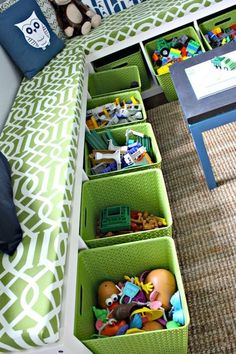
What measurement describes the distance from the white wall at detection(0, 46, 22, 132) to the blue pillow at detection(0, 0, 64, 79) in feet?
0.17

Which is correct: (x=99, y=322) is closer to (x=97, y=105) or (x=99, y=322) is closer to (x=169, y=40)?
(x=97, y=105)

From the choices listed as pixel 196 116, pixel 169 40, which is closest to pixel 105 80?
pixel 169 40

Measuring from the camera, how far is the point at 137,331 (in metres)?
1.12

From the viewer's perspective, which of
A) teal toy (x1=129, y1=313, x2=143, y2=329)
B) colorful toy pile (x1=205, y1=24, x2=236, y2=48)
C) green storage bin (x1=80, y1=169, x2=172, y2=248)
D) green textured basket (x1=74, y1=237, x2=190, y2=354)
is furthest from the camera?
colorful toy pile (x1=205, y1=24, x2=236, y2=48)

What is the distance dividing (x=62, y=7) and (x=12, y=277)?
1.90 m

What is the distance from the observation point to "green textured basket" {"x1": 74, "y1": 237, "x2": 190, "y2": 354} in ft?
3.50

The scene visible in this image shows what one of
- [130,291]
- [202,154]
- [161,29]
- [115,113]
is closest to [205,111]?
[202,154]

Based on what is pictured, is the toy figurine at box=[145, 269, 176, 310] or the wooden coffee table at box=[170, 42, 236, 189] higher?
the wooden coffee table at box=[170, 42, 236, 189]

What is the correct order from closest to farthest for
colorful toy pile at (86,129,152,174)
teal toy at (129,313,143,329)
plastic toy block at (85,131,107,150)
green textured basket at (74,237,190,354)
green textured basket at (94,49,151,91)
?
1. green textured basket at (74,237,190,354)
2. teal toy at (129,313,143,329)
3. colorful toy pile at (86,129,152,174)
4. plastic toy block at (85,131,107,150)
5. green textured basket at (94,49,151,91)

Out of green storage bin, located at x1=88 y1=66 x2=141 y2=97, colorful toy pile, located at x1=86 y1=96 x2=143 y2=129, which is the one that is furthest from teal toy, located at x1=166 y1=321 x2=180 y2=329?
green storage bin, located at x1=88 y1=66 x2=141 y2=97

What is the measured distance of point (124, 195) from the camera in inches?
61.5

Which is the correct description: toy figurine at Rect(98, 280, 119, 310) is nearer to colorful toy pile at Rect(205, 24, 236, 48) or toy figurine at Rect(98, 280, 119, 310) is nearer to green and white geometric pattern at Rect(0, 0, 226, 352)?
green and white geometric pattern at Rect(0, 0, 226, 352)

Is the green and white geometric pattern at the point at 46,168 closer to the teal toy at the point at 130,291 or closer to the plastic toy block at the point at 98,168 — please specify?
the plastic toy block at the point at 98,168

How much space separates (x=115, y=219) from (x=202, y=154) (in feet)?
1.52
